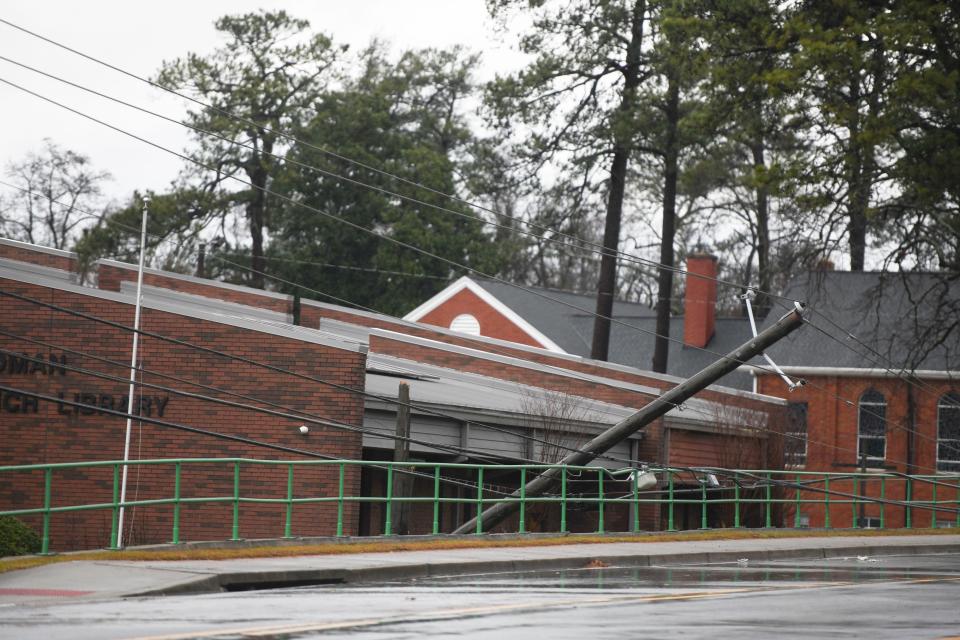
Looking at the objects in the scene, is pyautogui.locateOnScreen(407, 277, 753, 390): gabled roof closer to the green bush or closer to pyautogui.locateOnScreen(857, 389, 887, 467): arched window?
pyautogui.locateOnScreen(857, 389, 887, 467): arched window

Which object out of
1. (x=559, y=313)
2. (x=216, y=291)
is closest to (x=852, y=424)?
(x=559, y=313)

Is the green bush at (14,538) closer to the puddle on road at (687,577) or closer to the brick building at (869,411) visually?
the puddle on road at (687,577)

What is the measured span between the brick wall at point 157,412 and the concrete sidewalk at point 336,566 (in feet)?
24.0

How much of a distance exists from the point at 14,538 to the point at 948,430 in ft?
116

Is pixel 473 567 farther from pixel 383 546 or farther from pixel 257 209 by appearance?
pixel 257 209

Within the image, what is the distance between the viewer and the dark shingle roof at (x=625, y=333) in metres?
53.8

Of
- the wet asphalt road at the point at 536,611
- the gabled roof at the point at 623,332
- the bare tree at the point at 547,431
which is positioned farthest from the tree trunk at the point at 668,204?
the wet asphalt road at the point at 536,611

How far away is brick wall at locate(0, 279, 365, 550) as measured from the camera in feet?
92.1

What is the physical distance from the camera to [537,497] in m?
27.4

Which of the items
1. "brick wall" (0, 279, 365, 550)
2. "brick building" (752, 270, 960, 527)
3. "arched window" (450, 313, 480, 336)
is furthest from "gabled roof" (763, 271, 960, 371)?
"brick wall" (0, 279, 365, 550)

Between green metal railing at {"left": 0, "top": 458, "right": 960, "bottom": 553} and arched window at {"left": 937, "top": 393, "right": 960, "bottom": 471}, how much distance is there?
1.57m

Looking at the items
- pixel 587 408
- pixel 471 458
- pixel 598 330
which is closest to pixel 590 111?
pixel 598 330

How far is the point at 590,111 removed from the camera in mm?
44000

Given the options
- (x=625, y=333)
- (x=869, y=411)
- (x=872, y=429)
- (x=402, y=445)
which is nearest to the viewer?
(x=402, y=445)
